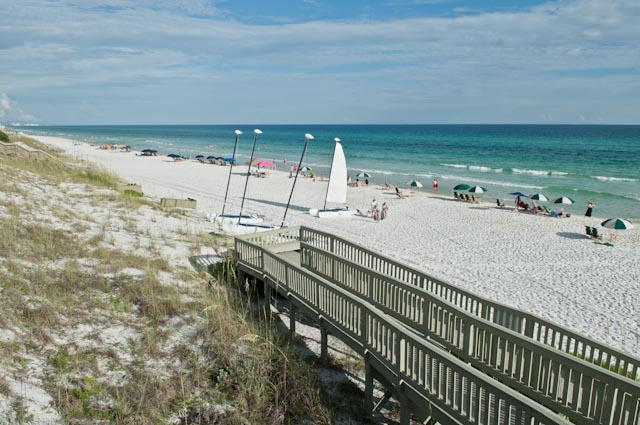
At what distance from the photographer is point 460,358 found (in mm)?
6363

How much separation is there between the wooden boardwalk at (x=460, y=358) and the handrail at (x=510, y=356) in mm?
12

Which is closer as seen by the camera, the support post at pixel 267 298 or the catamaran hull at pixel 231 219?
the support post at pixel 267 298

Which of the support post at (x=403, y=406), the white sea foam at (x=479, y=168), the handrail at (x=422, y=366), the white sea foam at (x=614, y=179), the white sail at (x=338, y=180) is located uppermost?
the white sea foam at (x=614, y=179)

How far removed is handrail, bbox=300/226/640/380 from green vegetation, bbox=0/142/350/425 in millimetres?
2529

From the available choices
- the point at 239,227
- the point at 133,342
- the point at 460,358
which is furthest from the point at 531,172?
the point at 133,342

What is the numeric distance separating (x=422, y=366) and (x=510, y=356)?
4.05 ft

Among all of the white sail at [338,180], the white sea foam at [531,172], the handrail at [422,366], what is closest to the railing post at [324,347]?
the handrail at [422,366]

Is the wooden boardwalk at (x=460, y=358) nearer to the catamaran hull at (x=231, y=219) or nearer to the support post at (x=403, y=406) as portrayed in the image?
the support post at (x=403, y=406)

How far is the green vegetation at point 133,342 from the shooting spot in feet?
17.0

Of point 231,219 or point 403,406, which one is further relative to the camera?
point 231,219

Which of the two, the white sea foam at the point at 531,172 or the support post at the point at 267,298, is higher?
the white sea foam at the point at 531,172

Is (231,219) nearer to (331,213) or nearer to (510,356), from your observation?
(331,213)

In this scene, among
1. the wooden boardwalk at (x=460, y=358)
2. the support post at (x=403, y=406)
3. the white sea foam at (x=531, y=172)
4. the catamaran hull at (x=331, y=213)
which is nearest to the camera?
the wooden boardwalk at (x=460, y=358)

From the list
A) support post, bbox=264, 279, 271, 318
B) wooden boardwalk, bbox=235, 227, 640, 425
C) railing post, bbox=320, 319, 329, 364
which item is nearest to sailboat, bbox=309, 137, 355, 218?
support post, bbox=264, 279, 271, 318
